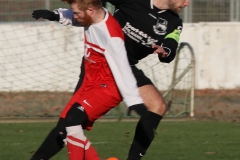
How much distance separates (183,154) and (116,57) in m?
2.55

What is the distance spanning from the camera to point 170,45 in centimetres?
619

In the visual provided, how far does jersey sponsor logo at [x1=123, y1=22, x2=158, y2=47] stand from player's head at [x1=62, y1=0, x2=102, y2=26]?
946mm

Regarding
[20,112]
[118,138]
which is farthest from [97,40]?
[20,112]

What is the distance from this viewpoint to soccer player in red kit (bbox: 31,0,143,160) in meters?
5.50

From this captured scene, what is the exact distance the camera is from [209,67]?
1431cm

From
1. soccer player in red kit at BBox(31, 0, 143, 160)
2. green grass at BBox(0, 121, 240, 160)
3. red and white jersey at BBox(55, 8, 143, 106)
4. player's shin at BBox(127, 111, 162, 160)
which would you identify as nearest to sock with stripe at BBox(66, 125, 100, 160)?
soccer player in red kit at BBox(31, 0, 143, 160)

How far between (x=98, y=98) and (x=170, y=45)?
934mm

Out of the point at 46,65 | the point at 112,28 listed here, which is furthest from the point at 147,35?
the point at 46,65

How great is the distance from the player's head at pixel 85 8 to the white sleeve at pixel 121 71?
28 cm

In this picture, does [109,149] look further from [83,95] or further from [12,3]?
[12,3]

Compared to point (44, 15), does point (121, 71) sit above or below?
below

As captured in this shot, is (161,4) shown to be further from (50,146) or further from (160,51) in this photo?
(50,146)

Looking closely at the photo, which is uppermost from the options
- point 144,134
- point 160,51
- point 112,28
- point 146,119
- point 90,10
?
point 90,10

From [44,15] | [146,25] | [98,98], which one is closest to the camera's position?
[98,98]
